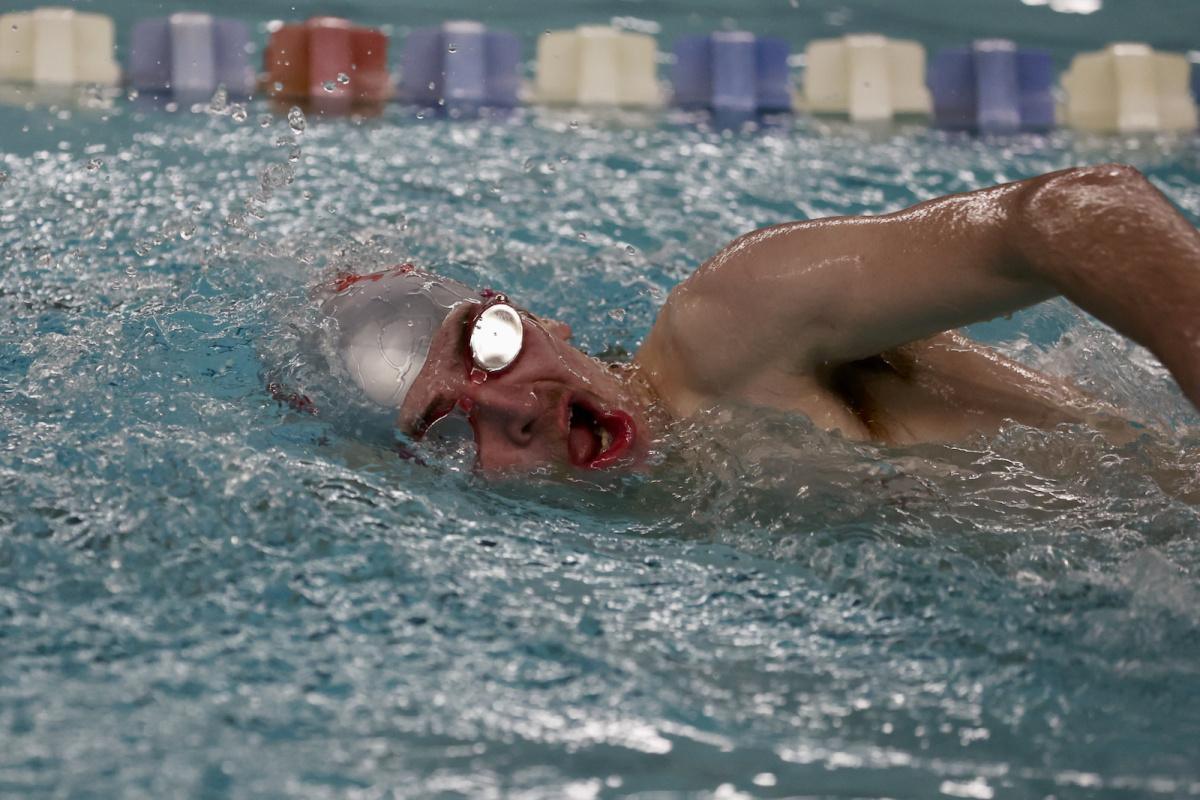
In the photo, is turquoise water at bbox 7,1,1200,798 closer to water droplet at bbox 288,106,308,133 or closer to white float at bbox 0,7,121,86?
water droplet at bbox 288,106,308,133

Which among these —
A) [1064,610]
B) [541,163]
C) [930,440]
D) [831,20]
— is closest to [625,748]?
[1064,610]

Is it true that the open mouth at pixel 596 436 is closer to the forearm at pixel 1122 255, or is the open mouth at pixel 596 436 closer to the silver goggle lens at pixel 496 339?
the silver goggle lens at pixel 496 339

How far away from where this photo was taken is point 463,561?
1.79 m

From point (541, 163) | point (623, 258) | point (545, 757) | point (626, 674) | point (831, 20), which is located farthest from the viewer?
point (831, 20)

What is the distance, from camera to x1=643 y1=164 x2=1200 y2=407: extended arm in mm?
1430

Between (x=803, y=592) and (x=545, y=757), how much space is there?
475mm

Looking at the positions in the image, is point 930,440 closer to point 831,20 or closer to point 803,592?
point 803,592

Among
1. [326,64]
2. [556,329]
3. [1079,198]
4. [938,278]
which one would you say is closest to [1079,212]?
[1079,198]

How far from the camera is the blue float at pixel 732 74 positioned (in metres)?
4.66

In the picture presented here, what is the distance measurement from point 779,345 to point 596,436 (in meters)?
0.35

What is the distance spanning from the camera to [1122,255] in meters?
1.44

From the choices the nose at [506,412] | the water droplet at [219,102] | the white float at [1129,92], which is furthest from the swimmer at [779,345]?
the white float at [1129,92]

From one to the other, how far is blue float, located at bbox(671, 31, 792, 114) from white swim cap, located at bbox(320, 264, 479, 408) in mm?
2711

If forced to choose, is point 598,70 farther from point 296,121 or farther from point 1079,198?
point 1079,198
